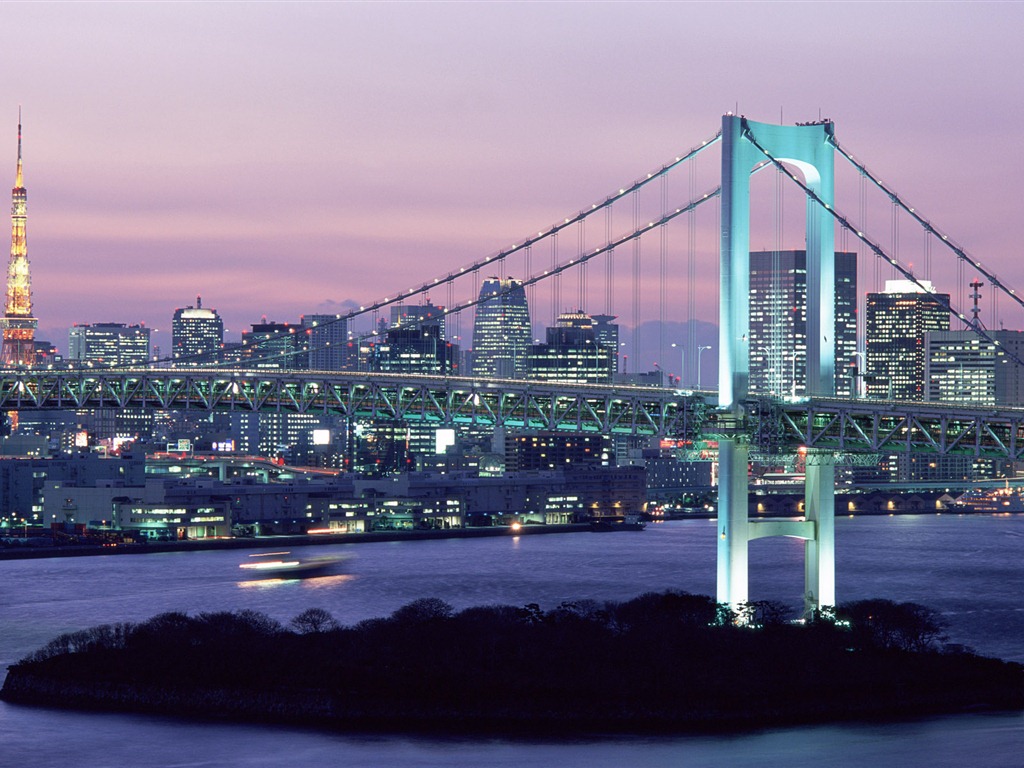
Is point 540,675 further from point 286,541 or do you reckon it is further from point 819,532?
point 286,541

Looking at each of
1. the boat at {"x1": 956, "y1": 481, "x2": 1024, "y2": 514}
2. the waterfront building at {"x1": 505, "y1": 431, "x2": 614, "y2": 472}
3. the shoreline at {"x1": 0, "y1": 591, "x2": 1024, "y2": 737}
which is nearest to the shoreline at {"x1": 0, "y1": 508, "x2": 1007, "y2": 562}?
the waterfront building at {"x1": 505, "y1": 431, "x2": 614, "y2": 472}

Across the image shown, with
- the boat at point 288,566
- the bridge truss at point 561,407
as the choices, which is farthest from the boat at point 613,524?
the bridge truss at point 561,407

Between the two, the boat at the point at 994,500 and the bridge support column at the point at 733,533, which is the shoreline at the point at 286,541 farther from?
the bridge support column at the point at 733,533

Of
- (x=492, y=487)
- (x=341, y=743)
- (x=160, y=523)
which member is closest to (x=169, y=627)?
(x=341, y=743)

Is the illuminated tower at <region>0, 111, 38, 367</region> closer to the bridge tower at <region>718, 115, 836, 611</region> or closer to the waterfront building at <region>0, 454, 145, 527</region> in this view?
the waterfront building at <region>0, 454, 145, 527</region>

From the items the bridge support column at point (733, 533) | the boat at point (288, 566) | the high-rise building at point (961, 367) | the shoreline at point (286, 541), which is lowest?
the boat at point (288, 566)

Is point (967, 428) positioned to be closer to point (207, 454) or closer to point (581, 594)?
point (581, 594)

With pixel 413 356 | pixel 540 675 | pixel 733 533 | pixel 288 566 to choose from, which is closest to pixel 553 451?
pixel 413 356
